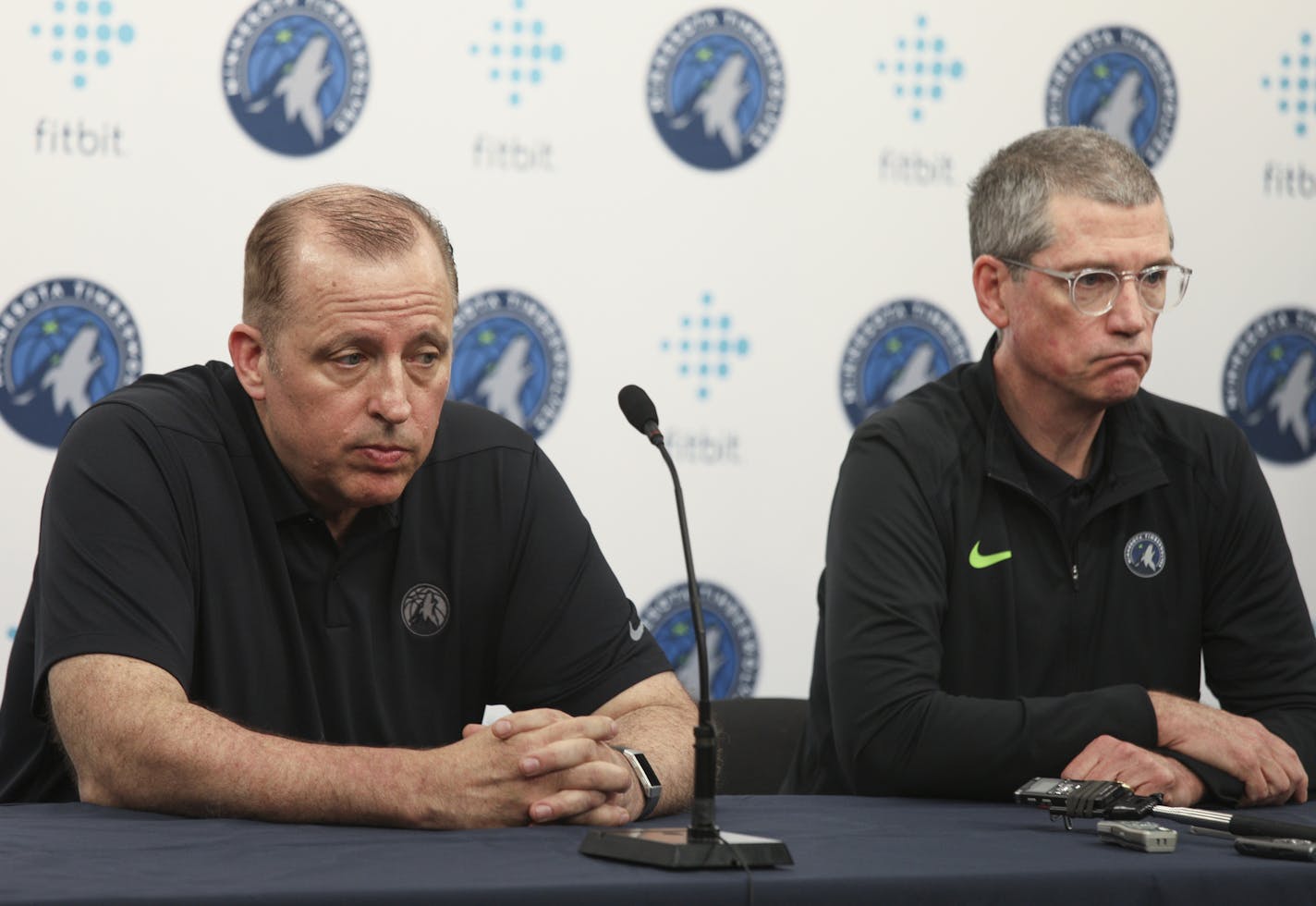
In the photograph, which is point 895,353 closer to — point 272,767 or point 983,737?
point 983,737

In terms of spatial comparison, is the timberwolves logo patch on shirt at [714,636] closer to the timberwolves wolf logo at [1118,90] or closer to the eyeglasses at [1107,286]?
the eyeglasses at [1107,286]


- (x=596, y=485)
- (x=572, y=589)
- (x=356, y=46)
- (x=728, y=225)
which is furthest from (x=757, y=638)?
(x=356, y=46)

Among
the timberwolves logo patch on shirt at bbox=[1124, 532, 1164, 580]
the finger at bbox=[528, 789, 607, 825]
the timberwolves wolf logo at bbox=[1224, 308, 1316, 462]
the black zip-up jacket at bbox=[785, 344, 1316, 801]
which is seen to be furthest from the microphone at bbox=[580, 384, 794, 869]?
the timberwolves wolf logo at bbox=[1224, 308, 1316, 462]

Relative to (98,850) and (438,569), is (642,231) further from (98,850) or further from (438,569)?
(98,850)

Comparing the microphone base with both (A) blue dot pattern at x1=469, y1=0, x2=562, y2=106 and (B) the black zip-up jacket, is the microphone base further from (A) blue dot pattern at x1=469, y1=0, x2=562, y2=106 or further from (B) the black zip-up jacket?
(A) blue dot pattern at x1=469, y1=0, x2=562, y2=106

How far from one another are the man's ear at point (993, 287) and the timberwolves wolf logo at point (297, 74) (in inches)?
53.5

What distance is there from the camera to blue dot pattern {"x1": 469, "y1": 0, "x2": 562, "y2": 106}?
329cm

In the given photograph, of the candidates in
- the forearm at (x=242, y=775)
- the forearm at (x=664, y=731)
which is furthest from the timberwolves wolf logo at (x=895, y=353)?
the forearm at (x=242, y=775)

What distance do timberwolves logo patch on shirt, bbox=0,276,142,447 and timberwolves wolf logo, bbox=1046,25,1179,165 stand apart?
213 centimetres

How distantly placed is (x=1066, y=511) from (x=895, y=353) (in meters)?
1.09

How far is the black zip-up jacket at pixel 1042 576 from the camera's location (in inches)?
92.7

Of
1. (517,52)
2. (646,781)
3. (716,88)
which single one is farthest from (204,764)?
(716,88)

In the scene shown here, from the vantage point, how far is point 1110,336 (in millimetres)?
2502

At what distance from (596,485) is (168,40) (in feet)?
4.09
